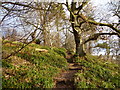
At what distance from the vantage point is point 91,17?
905 centimetres

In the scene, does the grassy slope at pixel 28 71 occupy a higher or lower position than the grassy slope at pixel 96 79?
higher

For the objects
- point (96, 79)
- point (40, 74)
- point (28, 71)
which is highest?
point (28, 71)

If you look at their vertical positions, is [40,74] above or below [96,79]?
above

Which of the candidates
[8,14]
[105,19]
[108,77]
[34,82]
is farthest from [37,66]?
[105,19]

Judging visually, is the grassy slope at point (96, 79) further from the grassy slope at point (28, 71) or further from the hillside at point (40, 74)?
the grassy slope at point (28, 71)

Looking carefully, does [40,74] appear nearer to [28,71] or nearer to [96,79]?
[28,71]

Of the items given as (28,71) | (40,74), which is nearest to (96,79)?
(40,74)

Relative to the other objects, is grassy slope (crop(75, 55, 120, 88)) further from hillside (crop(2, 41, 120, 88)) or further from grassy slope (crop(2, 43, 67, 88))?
grassy slope (crop(2, 43, 67, 88))

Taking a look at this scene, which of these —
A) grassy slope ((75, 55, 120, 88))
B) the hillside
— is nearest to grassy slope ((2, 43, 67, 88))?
the hillside

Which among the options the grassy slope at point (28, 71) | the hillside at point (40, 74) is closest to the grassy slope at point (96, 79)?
the hillside at point (40, 74)

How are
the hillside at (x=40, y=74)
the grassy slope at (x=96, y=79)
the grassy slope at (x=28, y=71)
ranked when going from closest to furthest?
the grassy slope at (x=28, y=71)
the hillside at (x=40, y=74)
the grassy slope at (x=96, y=79)

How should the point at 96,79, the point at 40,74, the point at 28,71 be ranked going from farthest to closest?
the point at 96,79, the point at 40,74, the point at 28,71

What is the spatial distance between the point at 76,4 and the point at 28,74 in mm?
7254

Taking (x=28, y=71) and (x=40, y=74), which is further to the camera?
(x=40, y=74)
